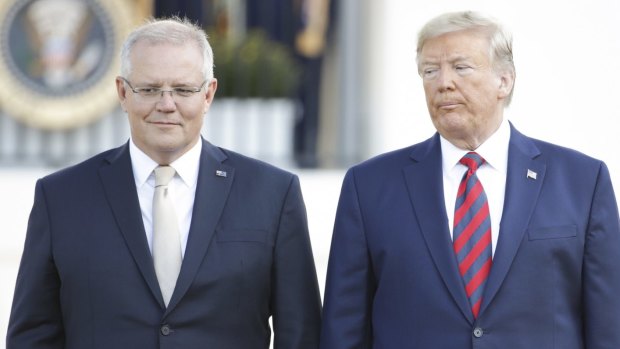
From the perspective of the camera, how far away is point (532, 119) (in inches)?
277

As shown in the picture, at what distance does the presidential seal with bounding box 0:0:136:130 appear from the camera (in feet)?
23.9

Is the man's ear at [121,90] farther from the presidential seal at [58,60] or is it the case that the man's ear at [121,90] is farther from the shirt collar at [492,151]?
the presidential seal at [58,60]

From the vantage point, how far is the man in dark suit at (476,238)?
377cm

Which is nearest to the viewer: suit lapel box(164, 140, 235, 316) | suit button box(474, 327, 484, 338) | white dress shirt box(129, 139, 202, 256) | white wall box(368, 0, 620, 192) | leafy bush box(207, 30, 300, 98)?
suit button box(474, 327, 484, 338)

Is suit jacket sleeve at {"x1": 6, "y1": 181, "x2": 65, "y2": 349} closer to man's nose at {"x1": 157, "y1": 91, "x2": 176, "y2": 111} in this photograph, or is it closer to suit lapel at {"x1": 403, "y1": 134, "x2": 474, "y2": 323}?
man's nose at {"x1": 157, "y1": 91, "x2": 176, "y2": 111}

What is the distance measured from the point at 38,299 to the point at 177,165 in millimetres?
557

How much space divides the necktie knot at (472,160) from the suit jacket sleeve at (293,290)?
1.75 feet

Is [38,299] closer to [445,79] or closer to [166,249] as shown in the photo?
[166,249]

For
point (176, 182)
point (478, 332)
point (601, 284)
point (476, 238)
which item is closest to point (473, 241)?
point (476, 238)

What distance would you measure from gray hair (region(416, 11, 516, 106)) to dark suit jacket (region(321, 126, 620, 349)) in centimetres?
25

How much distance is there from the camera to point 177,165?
399 cm

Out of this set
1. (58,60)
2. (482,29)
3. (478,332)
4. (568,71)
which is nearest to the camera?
(478,332)

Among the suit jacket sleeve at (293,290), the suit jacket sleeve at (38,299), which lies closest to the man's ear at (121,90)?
the suit jacket sleeve at (38,299)

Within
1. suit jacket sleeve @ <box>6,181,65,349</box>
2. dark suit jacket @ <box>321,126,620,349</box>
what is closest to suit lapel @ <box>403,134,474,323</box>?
dark suit jacket @ <box>321,126,620,349</box>
